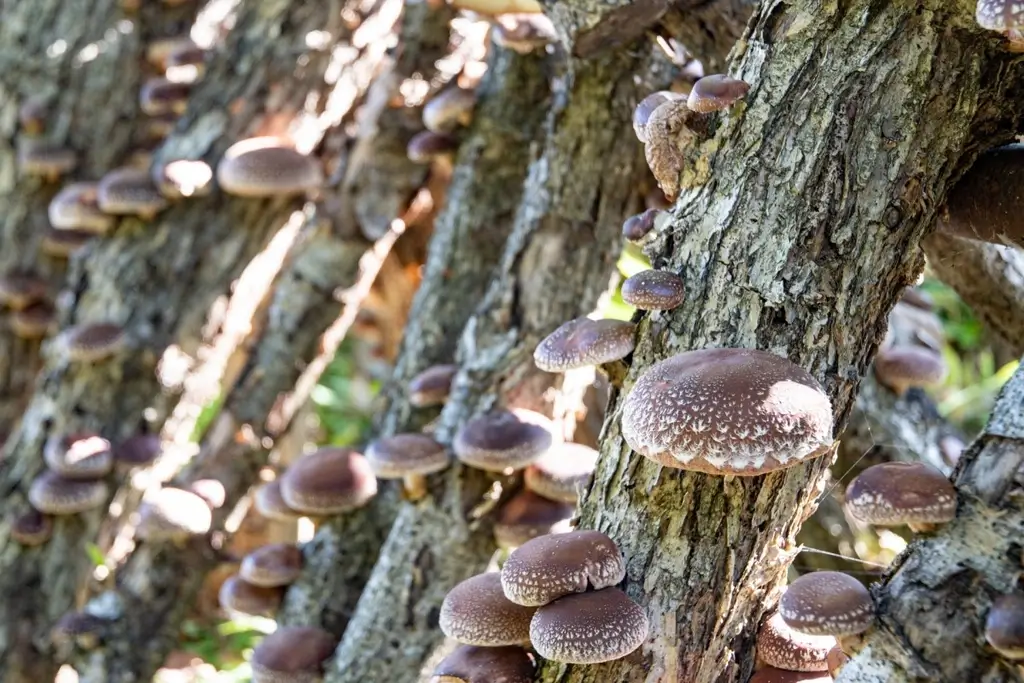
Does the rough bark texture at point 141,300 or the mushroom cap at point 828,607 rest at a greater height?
the mushroom cap at point 828,607

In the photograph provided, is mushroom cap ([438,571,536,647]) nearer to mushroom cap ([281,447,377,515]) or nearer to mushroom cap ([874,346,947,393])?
mushroom cap ([281,447,377,515])

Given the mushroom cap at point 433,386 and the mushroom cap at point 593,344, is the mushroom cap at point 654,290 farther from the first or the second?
the mushroom cap at point 433,386

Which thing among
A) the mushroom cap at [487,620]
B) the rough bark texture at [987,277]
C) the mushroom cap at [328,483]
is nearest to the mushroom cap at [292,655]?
the mushroom cap at [328,483]

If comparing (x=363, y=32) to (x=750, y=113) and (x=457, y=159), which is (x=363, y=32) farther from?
(x=750, y=113)

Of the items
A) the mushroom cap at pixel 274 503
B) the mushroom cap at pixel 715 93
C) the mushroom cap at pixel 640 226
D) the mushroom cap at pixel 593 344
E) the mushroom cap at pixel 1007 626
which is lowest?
the mushroom cap at pixel 274 503

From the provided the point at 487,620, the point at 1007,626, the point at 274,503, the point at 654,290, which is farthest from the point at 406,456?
the point at 1007,626

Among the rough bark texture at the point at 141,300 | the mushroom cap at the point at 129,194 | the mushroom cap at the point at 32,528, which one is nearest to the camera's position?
the mushroom cap at the point at 32,528

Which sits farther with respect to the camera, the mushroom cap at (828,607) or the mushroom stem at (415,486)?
the mushroom stem at (415,486)

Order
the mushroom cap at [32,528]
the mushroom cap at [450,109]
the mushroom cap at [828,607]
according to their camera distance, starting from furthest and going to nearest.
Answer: the mushroom cap at [32,528] → the mushroom cap at [450,109] → the mushroom cap at [828,607]
